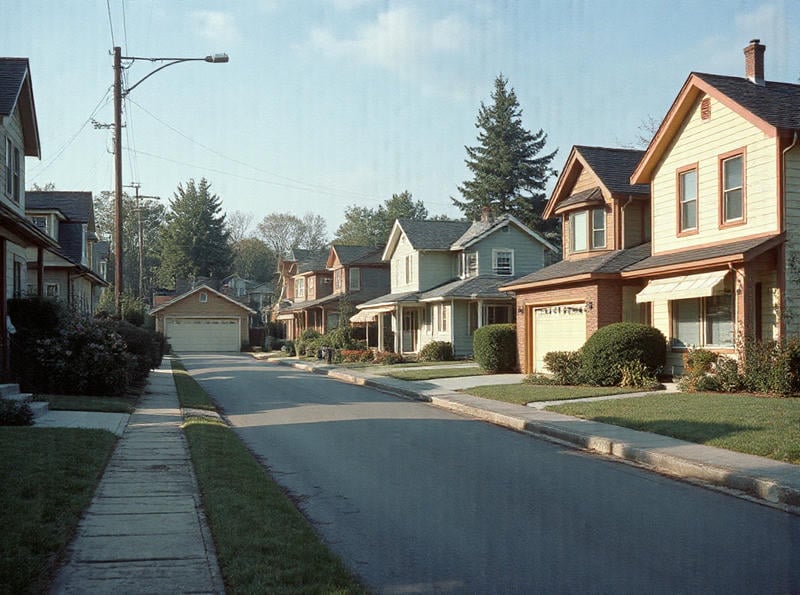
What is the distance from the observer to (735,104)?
19.8m

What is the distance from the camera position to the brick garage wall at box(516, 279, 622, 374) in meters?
23.6

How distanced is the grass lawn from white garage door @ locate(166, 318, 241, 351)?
5479 centimetres

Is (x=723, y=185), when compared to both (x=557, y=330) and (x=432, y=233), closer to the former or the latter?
(x=557, y=330)

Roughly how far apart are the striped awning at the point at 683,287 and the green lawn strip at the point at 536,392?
257 centimetres

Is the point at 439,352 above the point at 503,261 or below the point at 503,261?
below

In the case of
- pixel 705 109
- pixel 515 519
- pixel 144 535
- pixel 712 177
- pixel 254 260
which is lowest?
pixel 515 519

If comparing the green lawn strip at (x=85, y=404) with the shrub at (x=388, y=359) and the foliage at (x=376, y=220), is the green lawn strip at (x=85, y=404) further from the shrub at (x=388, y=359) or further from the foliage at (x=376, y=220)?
the foliage at (x=376, y=220)

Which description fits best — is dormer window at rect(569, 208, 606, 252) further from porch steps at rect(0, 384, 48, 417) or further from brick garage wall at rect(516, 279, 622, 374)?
porch steps at rect(0, 384, 48, 417)

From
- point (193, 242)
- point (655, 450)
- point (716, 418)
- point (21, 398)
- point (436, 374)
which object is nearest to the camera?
point (655, 450)

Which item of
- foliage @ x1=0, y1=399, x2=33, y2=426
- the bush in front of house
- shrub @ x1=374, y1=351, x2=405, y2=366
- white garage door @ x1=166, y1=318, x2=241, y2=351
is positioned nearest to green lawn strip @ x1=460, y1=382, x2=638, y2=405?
the bush in front of house

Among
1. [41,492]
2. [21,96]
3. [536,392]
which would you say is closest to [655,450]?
[41,492]

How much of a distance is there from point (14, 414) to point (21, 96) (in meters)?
12.7

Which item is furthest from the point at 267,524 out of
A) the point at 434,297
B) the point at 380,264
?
the point at 380,264

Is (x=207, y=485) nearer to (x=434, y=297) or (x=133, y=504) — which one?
(x=133, y=504)
